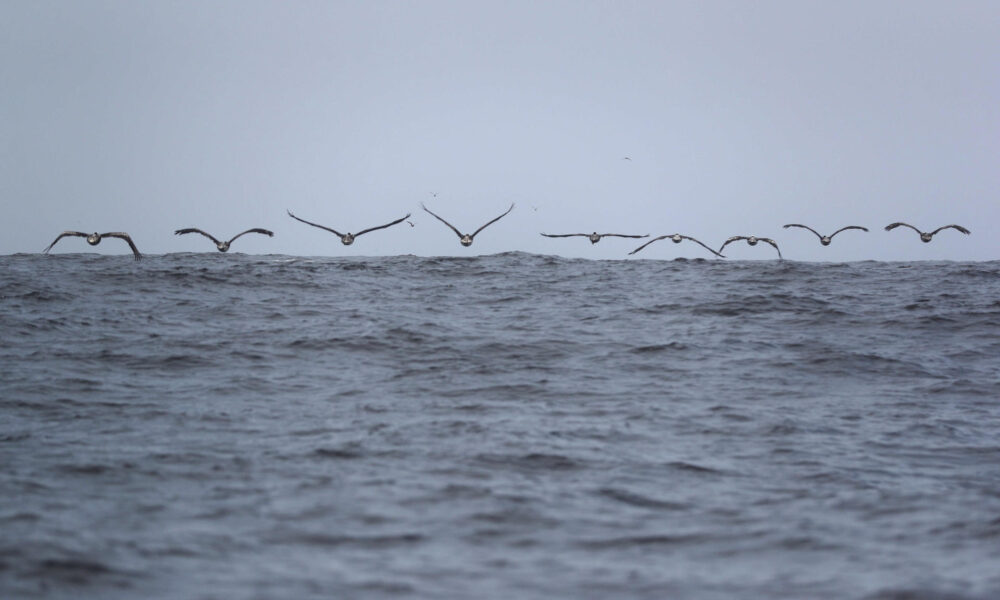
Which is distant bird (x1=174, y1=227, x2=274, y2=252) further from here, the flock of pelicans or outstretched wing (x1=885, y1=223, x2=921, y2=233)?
outstretched wing (x1=885, y1=223, x2=921, y2=233)

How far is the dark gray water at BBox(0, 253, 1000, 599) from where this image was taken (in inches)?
345

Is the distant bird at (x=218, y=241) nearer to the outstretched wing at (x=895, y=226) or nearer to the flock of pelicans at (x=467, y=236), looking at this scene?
the flock of pelicans at (x=467, y=236)

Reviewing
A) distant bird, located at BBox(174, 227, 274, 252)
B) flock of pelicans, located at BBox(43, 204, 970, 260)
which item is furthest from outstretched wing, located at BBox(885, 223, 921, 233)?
distant bird, located at BBox(174, 227, 274, 252)

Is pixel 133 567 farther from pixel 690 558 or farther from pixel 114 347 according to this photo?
pixel 114 347

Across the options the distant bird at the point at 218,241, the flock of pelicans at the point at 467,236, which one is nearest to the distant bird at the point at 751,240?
the flock of pelicans at the point at 467,236

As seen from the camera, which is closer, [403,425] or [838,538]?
[838,538]

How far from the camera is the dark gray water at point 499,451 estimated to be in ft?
28.8

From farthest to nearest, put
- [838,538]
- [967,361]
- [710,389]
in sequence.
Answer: [967,361]
[710,389]
[838,538]

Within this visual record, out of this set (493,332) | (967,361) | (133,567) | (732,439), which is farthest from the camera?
(493,332)

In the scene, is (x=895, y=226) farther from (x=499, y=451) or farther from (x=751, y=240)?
(x=499, y=451)

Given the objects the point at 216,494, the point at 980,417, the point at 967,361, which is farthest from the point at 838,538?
the point at 967,361

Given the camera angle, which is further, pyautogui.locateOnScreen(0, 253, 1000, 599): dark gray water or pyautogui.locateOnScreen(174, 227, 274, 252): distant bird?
pyautogui.locateOnScreen(174, 227, 274, 252): distant bird

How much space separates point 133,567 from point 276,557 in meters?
1.20

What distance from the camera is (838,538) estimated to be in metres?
9.83
